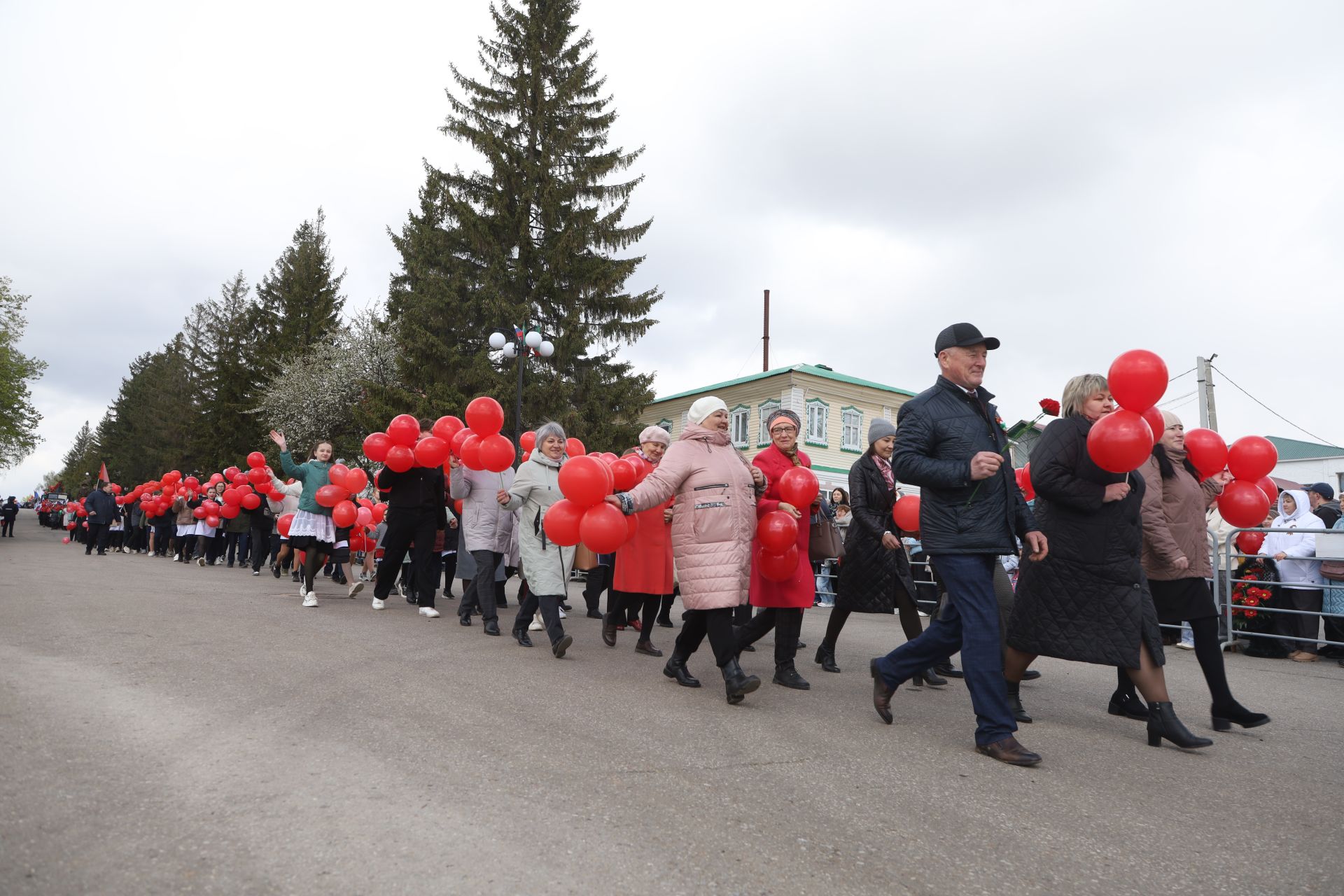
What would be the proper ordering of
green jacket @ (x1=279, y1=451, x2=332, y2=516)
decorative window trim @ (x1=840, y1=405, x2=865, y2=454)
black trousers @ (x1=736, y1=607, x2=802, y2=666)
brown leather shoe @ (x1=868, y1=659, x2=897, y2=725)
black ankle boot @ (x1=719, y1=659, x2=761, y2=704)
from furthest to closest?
decorative window trim @ (x1=840, y1=405, x2=865, y2=454), green jacket @ (x1=279, y1=451, x2=332, y2=516), black trousers @ (x1=736, y1=607, x2=802, y2=666), black ankle boot @ (x1=719, y1=659, x2=761, y2=704), brown leather shoe @ (x1=868, y1=659, x2=897, y2=725)

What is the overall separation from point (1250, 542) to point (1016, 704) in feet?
21.0

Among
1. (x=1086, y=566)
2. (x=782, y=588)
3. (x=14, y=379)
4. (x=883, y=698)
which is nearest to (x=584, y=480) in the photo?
(x=782, y=588)

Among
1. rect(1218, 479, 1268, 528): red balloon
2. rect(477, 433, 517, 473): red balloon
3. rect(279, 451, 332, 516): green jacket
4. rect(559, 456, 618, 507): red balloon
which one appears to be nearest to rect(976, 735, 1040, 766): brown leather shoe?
rect(559, 456, 618, 507): red balloon

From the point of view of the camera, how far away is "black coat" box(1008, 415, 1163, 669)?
4.79 metres

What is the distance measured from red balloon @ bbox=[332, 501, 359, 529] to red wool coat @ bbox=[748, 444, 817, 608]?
274 inches

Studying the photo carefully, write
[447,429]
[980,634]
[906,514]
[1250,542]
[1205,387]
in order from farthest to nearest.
A: [1205,387]
[1250,542]
[447,429]
[906,514]
[980,634]

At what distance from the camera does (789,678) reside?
20.4 ft

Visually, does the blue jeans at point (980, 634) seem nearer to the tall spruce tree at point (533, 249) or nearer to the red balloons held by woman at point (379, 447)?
the red balloons held by woman at point (379, 447)

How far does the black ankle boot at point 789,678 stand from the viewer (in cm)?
613

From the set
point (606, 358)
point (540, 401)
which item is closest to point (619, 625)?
point (540, 401)

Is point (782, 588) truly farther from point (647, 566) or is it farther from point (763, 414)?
point (763, 414)

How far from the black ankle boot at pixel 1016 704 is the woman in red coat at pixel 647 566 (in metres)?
3.07

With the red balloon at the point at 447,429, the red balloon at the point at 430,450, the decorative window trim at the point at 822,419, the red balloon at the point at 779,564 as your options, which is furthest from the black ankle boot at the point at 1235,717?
the decorative window trim at the point at 822,419

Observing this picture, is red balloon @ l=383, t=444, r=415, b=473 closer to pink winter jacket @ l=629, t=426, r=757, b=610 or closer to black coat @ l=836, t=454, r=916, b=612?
pink winter jacket @ l=629, t=426, r=757, b=610
